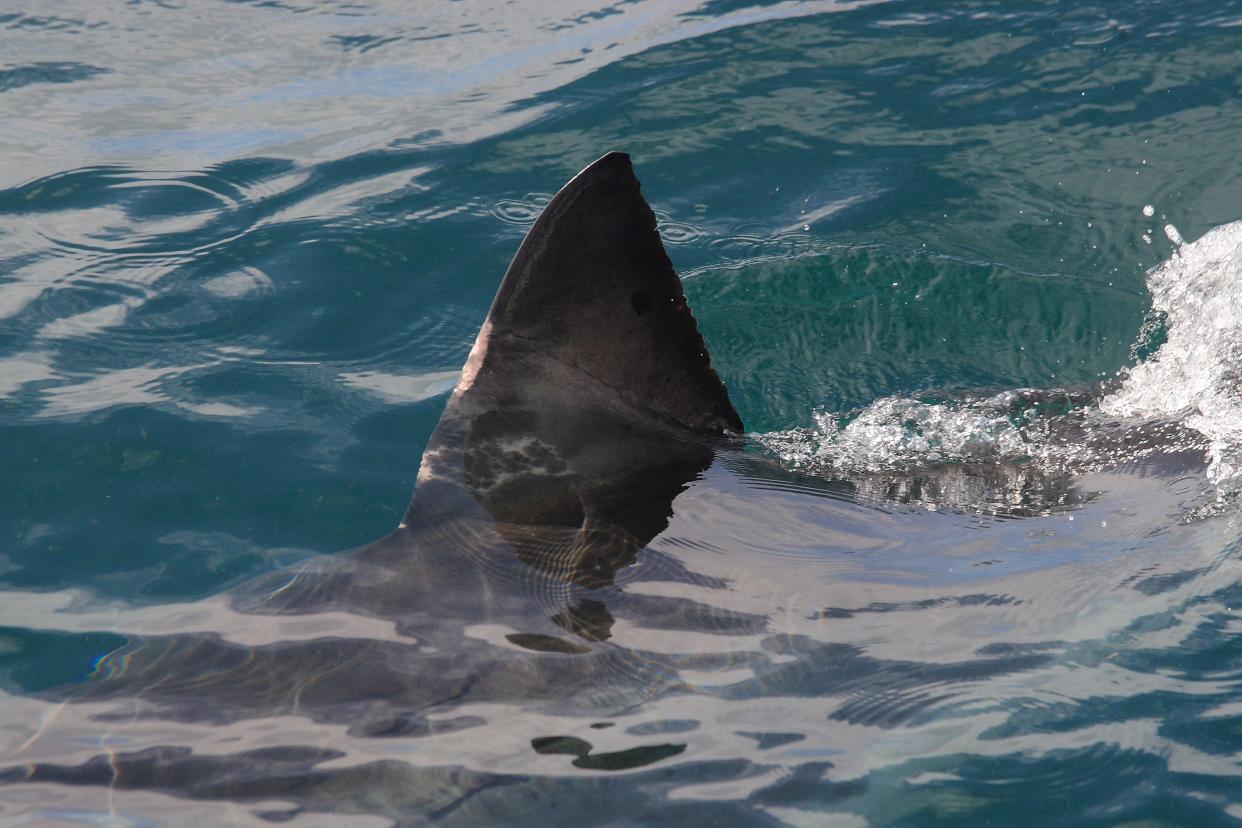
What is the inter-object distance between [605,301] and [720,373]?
2.36 metres

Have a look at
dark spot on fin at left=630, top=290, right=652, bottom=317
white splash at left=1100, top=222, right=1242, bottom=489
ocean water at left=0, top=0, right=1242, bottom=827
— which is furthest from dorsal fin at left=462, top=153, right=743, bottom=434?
white splash at left=1100, top=222, right=1242, bottom=489

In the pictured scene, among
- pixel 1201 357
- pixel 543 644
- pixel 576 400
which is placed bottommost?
pixel 543 644

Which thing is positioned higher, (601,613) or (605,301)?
(605,301)

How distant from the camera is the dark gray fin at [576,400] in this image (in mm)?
4008

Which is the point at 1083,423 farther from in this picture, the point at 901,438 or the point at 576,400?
the point at 576,400

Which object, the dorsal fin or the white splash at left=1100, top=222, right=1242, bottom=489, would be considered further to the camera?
the white splash at left=1100, top=222, right=1242, bottom=489

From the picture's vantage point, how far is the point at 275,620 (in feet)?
12.3

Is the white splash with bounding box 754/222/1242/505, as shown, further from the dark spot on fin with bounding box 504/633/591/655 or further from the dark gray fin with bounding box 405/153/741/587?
the dark spot on fin with bounding box 504/633/591/655

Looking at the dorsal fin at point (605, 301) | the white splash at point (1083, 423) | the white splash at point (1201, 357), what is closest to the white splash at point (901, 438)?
the white splash at point (1083, 423)

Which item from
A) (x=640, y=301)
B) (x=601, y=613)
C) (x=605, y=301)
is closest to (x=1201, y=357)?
(x=640, y=301)

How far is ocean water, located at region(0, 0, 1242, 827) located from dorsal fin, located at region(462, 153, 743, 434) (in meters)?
0.45

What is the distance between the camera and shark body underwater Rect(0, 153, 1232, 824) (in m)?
3.31

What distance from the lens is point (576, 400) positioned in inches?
166

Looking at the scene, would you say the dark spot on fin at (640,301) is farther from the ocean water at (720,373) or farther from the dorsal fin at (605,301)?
the ocean water at (720,373)
